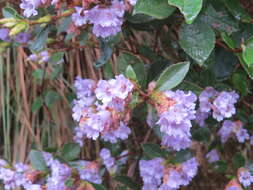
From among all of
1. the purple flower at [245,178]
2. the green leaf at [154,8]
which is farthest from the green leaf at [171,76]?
the purple flower at [245,178]

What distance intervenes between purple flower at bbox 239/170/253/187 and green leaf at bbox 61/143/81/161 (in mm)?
478

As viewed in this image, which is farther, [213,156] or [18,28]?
[213,156]

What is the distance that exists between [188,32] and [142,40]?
0.75 metres

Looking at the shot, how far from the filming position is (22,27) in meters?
0.96

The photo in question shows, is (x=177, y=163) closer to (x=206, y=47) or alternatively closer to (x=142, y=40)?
(x=206, y=47)

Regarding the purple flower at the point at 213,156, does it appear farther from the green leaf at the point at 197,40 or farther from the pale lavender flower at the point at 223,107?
the green leaf at the point at 197,40

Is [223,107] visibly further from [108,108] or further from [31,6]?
[31,6]

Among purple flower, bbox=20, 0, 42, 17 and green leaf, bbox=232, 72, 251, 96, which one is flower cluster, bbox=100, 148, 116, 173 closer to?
green leaf, bbox=232, 72, 251, 96

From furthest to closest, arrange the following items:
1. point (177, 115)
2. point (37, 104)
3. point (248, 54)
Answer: point (37, 104) < point (248, 54) < point (177, 115)

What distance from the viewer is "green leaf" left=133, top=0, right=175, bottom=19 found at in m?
0.81

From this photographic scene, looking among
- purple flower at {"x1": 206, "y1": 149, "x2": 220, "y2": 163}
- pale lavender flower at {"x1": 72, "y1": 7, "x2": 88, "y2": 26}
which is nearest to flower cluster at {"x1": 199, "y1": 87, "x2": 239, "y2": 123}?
pale lavender flower at {"x1": 72, "y1": 7, "x2": 88, "y2": 26}

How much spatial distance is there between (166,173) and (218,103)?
0.22 meters

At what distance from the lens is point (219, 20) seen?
38.2 inches

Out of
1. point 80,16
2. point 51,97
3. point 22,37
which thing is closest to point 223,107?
point 80,16
